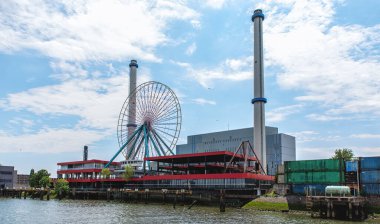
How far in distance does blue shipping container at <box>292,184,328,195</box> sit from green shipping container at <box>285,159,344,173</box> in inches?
131

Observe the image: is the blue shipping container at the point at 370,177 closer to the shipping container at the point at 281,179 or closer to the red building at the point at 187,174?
the shipping container at the point at 281,179

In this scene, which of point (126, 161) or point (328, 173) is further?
point (126, 161)

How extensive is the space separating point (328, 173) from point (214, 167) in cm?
4644

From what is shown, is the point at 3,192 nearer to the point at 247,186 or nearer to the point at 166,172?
the point at 166,172

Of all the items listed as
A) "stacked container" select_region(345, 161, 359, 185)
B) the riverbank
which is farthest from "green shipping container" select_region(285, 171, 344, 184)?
the riverbank

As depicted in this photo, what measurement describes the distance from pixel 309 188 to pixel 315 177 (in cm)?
264

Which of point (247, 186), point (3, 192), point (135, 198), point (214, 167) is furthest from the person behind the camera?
point (3, 192)

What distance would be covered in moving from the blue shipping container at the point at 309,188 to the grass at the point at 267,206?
21.9 feet

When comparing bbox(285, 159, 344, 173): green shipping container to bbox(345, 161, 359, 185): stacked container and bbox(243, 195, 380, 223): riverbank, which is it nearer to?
bbox(345, 161, 359, 185): stacked container

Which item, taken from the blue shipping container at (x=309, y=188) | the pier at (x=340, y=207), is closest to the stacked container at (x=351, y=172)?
the blue shipping container at (x=309, y=188)

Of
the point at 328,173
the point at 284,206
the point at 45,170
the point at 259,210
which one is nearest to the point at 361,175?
the point at 328,173

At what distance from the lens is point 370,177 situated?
73750mm

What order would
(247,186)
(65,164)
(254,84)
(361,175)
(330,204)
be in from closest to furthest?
(330,204) < (361,175) < (247,186) < (254,84) < (65,164)

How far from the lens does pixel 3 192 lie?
500ft
